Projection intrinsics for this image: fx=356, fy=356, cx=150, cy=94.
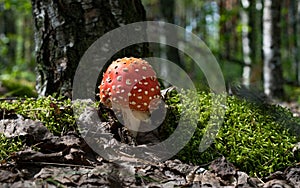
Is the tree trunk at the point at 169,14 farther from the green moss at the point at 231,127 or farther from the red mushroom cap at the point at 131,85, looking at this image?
the red mushroom cap at the point at 131,85

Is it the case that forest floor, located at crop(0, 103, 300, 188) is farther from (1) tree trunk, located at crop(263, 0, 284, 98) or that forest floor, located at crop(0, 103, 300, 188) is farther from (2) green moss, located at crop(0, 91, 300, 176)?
(1) tree trunk, located at crop(263, 0, 284, 98)

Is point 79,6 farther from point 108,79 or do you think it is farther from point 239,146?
point 239,146

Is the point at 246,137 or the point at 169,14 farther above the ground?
the point at 169,14

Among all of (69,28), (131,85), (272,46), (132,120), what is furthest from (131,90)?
(272,46)

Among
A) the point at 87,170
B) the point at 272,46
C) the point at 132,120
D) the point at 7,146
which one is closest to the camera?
the point at 87,170

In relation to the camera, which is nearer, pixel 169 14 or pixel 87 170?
pixel 87 170

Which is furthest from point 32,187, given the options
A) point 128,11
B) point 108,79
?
point 128,11

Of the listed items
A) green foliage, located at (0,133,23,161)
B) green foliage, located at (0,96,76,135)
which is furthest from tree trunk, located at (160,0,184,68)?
green foliage, located at (0,133,23,161)

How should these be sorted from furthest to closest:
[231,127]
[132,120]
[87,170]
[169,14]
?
[169,14] < [231,127] < [132,120] < [87,170]

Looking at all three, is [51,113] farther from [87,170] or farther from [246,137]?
[246,137]
